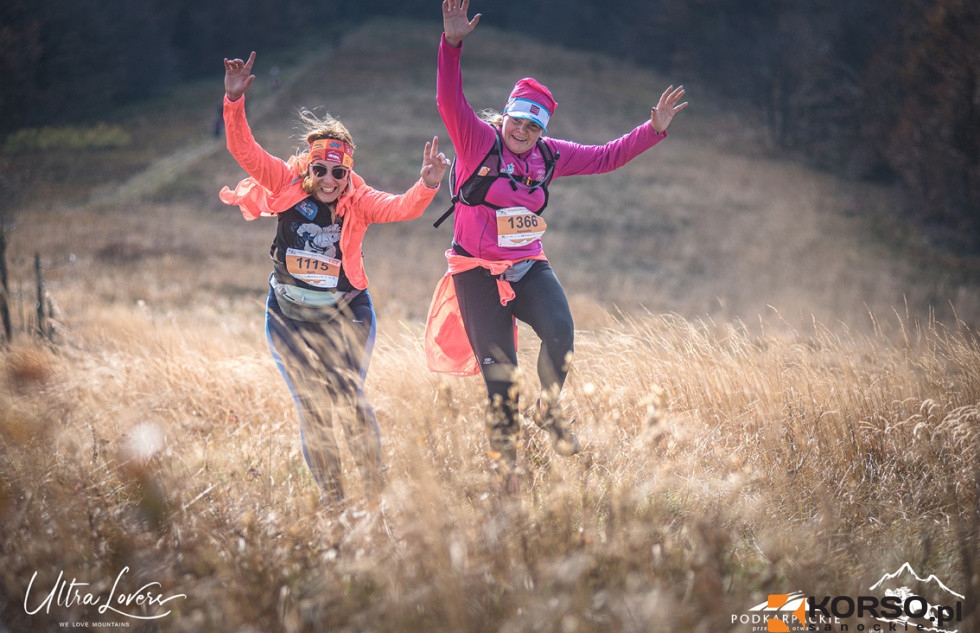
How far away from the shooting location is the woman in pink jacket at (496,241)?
3471 millimetres

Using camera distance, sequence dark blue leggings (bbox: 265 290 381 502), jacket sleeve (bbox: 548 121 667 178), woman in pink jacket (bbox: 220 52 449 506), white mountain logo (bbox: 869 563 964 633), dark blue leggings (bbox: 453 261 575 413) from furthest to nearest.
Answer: jacket sleeve (bbox: 548 121 667 178), dark blue leggings (bbox: 453 261 575 413), woman in pink jacket (bbox: 220 52 449 506), dark blue leggings (bbox: 265 290 381 502), white mountain logo (bbox: 869 563 964 633)

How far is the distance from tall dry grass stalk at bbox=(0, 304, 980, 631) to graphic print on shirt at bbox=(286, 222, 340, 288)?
829 millimetres

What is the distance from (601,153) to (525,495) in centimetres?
219

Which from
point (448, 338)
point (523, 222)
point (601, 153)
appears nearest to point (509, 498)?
point (448, 338)

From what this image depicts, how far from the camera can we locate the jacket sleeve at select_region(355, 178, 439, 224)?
354cm

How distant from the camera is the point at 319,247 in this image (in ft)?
11.6

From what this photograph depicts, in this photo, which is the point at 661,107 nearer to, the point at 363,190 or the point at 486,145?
the point at 486,145

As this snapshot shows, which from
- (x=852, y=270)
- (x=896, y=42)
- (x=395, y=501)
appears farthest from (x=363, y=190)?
(x=896, y=42)

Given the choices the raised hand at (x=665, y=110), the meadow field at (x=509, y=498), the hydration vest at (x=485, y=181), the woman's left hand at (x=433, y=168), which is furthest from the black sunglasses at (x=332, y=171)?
the raised hand at (x=665, y=110)

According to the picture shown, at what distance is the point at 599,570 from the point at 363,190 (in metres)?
2.45

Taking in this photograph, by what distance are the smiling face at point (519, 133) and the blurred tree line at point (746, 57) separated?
19.8 meters

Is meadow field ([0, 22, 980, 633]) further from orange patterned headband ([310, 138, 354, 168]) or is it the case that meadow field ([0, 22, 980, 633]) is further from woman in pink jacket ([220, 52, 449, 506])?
orange patterned headband ([310, 138, 354, 168])

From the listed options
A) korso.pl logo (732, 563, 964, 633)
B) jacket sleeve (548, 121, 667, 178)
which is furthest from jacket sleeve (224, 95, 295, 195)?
korso.pl logo (732, 563, 964, 633)

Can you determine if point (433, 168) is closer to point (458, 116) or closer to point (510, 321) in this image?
point (458, 116)
